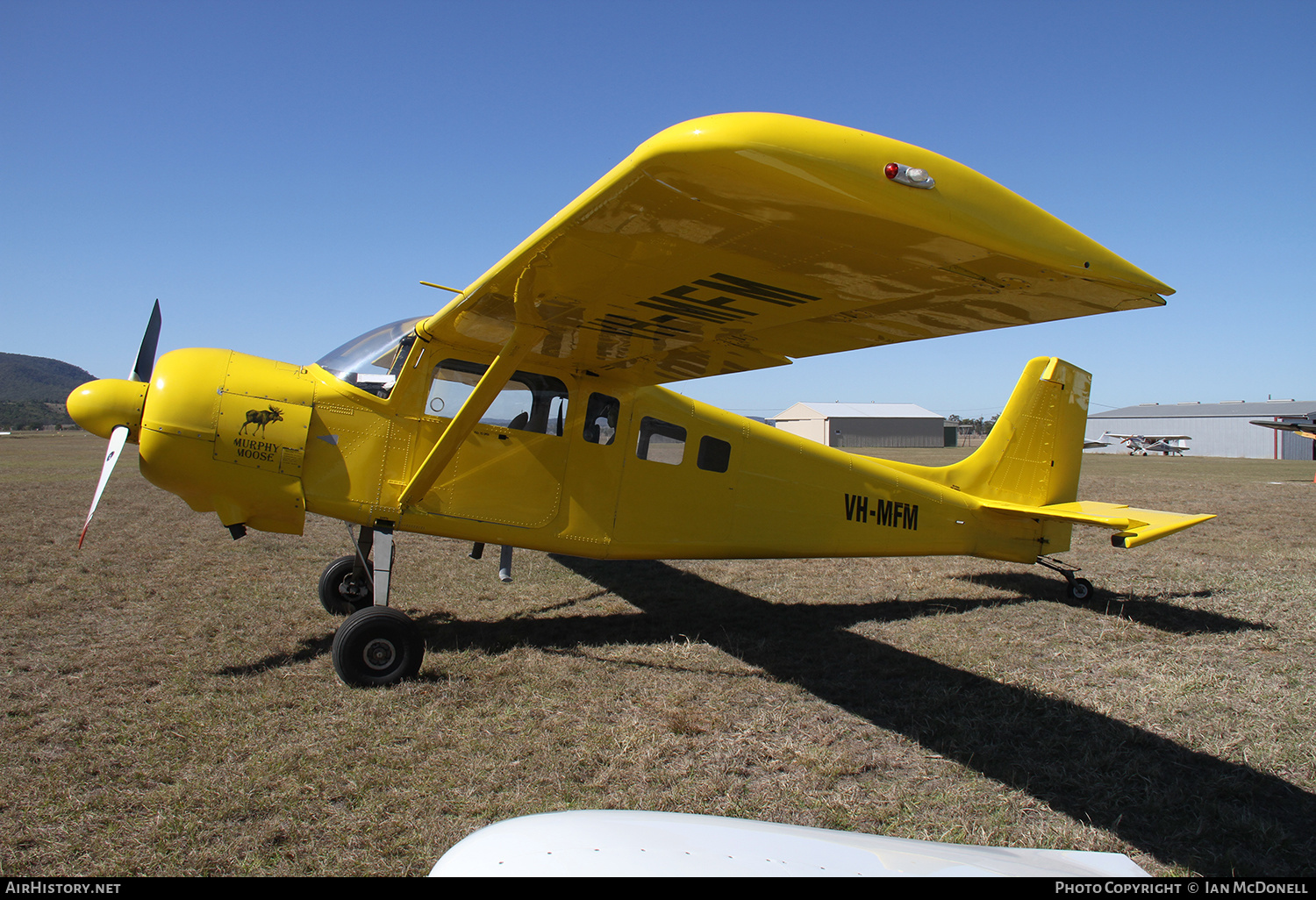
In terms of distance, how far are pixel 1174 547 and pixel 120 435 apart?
1349 cm

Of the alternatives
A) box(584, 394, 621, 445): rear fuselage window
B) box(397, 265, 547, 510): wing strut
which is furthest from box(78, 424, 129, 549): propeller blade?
box(584, 394, 621, 445): rear fuselage window

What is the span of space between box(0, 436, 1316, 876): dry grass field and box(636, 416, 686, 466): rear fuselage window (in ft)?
5.20

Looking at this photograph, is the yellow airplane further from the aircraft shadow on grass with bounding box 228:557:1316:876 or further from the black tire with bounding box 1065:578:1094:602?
the aircraft shadow on grass with bounding box 228:557:1316:876

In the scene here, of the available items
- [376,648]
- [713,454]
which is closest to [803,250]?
[713,454]

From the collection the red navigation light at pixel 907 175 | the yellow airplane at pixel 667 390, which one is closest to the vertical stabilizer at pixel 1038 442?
the yellow airplane at pixel 667 390

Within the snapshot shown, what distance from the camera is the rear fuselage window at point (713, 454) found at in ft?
20.0

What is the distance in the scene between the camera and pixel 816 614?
6.93 metres

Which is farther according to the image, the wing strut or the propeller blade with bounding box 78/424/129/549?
the propeller blade with bounding box 78/424/129/549

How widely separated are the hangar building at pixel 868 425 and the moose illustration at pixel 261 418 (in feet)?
221

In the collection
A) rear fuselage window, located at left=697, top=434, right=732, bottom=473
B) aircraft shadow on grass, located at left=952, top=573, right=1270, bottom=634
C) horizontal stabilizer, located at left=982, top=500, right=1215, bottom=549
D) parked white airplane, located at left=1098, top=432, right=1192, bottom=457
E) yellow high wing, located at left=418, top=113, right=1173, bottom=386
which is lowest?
aircraft shadow on grass, located at left=952, top=573, right=1270, bottom=634

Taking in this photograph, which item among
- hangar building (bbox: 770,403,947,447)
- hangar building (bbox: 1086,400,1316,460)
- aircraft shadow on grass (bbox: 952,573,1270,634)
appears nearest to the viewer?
aircraft shadow on grass (bbox: 952,573,1270,634)

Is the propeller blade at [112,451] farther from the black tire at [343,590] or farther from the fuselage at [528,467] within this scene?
the black tire at [343,590]

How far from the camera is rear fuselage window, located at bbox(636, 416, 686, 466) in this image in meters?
5.90

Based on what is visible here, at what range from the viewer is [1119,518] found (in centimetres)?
665
